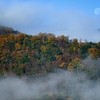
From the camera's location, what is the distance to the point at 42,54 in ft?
40.0

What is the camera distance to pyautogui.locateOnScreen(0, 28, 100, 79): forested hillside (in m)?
11.4

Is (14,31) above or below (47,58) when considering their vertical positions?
above

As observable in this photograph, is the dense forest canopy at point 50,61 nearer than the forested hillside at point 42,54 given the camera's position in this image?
Yes

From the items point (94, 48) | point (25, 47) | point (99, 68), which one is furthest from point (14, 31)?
point (99, 68)

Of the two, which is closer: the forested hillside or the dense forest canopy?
the dense forest canopy

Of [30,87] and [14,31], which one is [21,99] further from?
[14,31]

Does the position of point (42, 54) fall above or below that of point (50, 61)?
above

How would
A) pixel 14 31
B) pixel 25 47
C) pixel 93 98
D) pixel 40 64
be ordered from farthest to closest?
1. pixel 14 31
2. pixel 25 47
3. pixel 40 64
4. pixel 93 98

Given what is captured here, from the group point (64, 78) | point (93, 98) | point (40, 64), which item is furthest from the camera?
point (40, 64)

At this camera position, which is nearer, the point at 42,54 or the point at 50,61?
the point at 50,61

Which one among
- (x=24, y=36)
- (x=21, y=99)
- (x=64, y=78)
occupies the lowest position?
(x=21, y=99)

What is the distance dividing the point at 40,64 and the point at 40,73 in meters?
0.51

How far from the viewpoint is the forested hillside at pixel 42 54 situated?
1140 centimetres

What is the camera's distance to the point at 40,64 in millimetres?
11688
